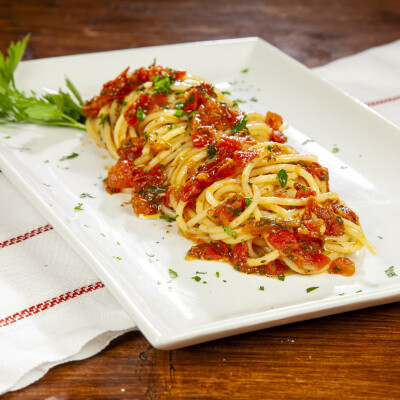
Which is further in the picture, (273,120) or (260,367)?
(273,120)

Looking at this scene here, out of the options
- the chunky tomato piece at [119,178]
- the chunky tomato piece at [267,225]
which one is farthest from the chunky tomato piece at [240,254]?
the chunky tomato piece at [119,178]

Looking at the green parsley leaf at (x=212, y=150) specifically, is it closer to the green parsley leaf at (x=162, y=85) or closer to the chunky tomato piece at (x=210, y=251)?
the chunky tomato piece at (x=210, y=251)

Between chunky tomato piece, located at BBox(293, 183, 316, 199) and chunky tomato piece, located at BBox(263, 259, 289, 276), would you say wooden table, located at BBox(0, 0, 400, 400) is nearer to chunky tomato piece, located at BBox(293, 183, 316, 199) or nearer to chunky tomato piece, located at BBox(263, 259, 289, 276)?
A: chunky tomato piece, located at BBox(263, 259, 289, 276)

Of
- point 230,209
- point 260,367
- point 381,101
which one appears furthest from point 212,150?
point 381,101

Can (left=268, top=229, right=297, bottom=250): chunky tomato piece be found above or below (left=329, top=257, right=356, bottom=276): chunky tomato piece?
above

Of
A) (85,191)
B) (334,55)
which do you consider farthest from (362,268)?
(334,55)

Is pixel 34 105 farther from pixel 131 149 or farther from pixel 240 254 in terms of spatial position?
pixel 240 254

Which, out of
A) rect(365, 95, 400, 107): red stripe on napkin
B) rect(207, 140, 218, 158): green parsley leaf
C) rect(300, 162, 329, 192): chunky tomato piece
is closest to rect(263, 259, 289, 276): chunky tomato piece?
rect(300, 162, 329, 192): chunky tomato piece
